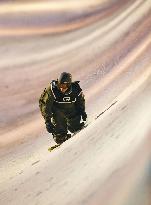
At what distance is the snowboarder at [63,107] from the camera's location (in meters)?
1.61

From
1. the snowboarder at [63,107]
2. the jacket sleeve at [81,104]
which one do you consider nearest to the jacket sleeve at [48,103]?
the snowboarder at [63,107]

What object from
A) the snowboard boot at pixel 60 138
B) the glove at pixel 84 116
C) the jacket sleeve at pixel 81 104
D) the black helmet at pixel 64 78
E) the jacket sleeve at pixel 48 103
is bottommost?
the snowboard boot at pixel 60 138

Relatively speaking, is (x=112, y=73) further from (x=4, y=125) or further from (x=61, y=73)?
(x=4, y=125)

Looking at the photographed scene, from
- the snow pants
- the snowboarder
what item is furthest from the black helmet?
the snow pants

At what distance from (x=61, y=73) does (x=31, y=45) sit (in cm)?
16

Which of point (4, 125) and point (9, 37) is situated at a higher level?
point (9, 37)

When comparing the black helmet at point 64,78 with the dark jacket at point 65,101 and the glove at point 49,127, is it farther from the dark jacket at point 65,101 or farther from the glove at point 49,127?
the glove at point 49,127

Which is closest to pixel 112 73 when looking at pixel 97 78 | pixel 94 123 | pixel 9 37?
pixel 97 78

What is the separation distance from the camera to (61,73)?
63.6 inches

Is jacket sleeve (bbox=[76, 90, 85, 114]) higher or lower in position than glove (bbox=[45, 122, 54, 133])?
higher

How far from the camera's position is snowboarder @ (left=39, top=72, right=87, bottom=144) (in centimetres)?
161

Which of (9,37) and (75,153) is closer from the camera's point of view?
(9,37)

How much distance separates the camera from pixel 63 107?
165cm

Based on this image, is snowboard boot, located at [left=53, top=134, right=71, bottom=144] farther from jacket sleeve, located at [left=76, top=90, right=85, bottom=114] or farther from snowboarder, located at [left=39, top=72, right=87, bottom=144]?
jacket sleeve, located at [left=76, top=90, right=85, bottom=114]
